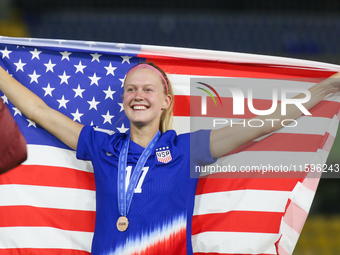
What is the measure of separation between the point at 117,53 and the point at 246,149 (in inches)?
49.7

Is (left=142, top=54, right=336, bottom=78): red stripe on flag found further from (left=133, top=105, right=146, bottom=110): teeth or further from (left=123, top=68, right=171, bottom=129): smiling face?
(left=133, top=105, right=146, bottom=110): teeth

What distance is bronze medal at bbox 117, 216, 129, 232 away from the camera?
94.5 inches

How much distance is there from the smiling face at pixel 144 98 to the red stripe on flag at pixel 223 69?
329 millimetres

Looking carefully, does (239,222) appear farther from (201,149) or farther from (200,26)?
(200,26)

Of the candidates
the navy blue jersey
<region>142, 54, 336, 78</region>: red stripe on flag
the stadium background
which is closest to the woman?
the navy blue jersey

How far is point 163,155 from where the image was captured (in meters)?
2.54

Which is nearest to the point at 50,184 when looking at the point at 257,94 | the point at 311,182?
the point at 257,94

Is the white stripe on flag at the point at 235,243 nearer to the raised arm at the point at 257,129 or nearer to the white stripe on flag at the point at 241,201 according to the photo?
the white stripe on flag at the point at 241,201

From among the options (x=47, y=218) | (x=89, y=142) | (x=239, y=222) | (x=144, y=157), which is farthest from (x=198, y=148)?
(x=47, y=218)

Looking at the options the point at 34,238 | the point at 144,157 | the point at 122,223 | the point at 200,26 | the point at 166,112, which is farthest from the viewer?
the point at 200,26

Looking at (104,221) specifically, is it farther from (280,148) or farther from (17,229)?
(280,148)

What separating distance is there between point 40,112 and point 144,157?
0.87m

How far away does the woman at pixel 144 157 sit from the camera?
243cm

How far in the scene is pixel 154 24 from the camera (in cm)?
952
